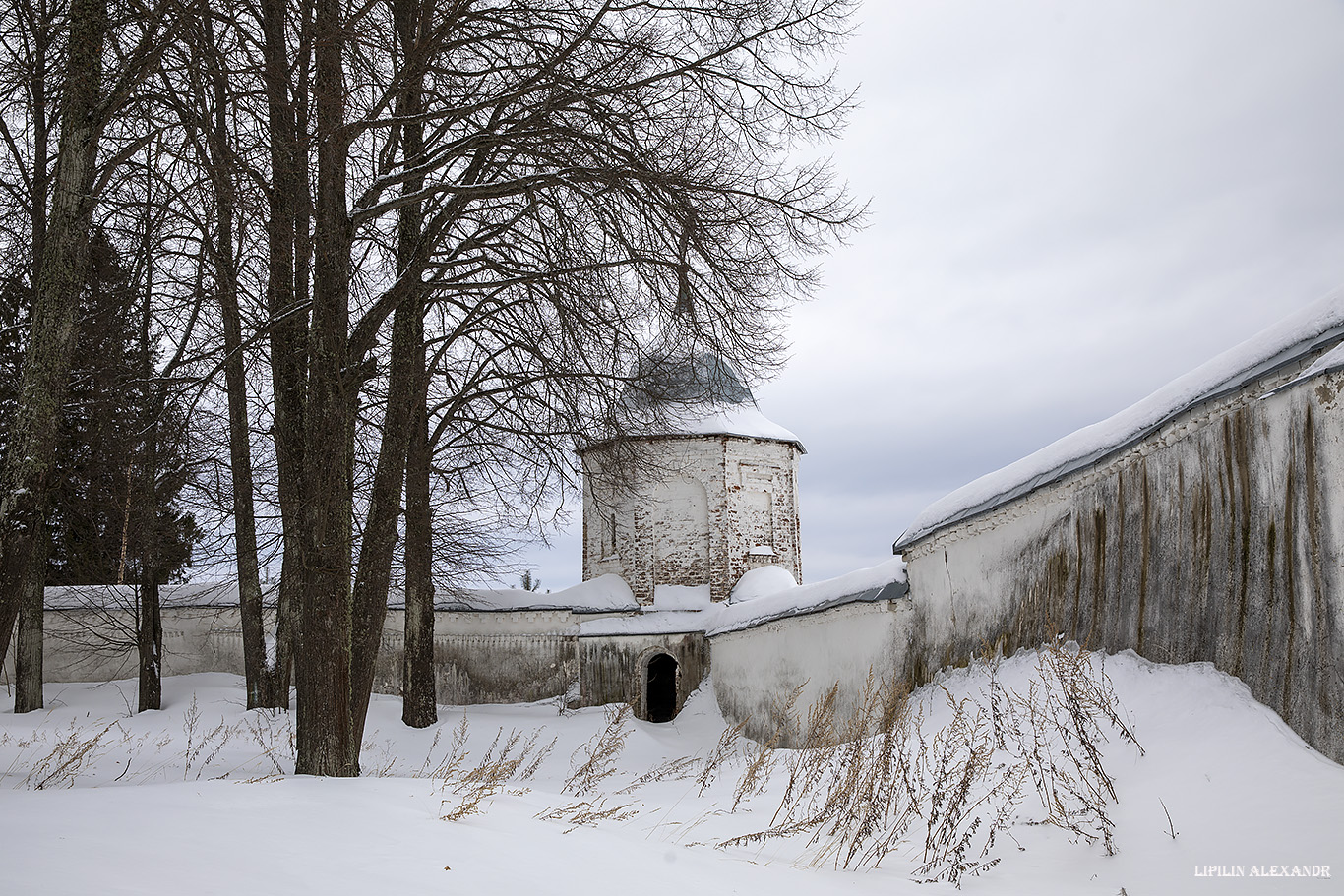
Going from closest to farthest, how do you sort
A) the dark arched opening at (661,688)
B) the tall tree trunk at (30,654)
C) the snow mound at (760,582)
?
the tall tree trunk at (30,654) < the snow mound at (760,582) < the dark arched opening at (661,688)

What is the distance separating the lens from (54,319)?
6.11m

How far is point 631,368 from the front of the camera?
9.97 meters

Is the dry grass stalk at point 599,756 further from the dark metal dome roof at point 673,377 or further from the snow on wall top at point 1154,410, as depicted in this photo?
the snow on wall top at point 1154,410

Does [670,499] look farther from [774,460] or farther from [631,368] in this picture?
[631,368]

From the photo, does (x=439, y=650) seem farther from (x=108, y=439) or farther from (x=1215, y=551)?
(x=1215, y=551)

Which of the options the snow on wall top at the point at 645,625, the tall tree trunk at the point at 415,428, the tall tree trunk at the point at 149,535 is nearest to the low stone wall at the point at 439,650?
the snow on wall top at the point at 645,625

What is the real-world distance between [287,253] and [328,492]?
2267 mm

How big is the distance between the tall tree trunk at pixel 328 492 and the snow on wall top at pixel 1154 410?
18.7 feet

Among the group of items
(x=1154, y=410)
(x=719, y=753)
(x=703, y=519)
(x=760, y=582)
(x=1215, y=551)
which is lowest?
(x=719, y=753)

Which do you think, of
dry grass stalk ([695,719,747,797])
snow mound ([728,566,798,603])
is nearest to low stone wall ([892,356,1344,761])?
dry grass stalk ([695,719,747,797])

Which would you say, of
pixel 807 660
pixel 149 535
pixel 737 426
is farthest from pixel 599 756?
pixel 737 426

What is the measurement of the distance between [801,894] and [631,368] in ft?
22.6

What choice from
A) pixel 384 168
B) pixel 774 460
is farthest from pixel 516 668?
pixel 384 168

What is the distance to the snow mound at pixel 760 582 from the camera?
2144 cm
